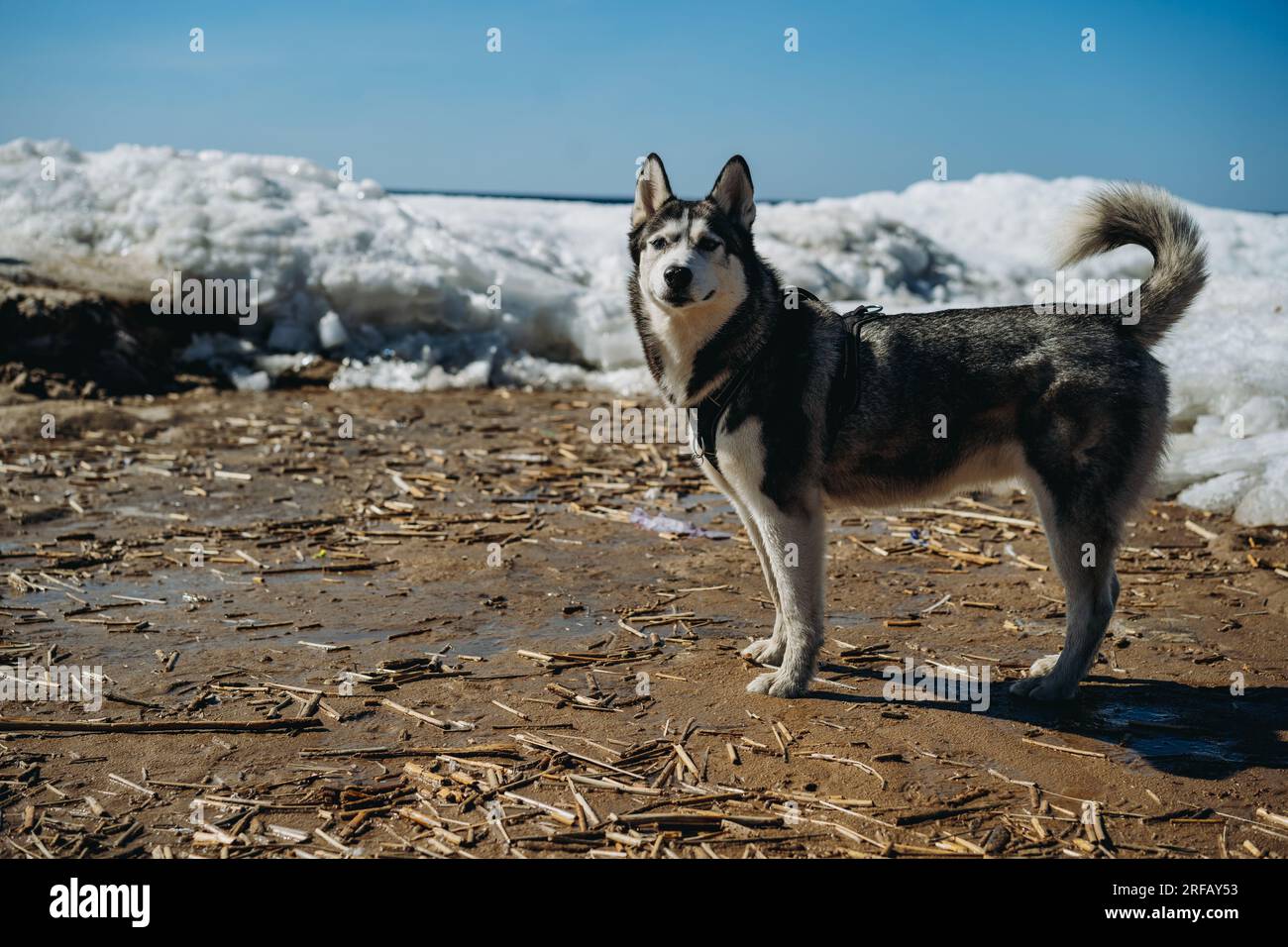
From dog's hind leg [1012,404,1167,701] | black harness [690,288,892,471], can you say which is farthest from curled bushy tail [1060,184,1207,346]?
black harness [690,288,892,471]

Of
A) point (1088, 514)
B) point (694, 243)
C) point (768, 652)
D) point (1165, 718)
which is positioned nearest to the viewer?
point (1165, 718)

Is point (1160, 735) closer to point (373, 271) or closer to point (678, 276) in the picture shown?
point (678, 276)

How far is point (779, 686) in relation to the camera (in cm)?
447

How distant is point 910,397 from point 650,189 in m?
1.55

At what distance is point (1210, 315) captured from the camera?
1173cm

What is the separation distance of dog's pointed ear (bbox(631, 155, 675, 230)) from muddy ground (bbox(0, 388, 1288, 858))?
200 centimetres

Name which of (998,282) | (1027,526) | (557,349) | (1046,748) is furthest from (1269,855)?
(998,282)

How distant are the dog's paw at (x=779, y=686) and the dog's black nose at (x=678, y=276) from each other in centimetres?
168

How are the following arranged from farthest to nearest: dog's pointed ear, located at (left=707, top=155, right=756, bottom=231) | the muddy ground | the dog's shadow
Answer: dog's pointed ear, located at (left=707, top=155, right=756, bottom=231) < the dog's shadow < the muddy ground

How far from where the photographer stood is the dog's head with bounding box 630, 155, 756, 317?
4.46 m

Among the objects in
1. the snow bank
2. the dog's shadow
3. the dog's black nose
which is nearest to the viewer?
the dog's shadow

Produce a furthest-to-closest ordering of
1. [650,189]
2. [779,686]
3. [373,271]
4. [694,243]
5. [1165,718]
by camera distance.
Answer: [373,271]
[650,189]
[694,243]
[779,686]
[1165,718]

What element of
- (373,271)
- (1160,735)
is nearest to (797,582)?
(1160,735)

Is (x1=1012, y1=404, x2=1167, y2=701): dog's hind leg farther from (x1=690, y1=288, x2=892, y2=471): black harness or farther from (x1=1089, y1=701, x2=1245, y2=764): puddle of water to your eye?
(x1=690, y1=288, x2=892, y2=471): black harness
